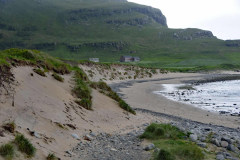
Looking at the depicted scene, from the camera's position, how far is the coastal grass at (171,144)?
920 cm

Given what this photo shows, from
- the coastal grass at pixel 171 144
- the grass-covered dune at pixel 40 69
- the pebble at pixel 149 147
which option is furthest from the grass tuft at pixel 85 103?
the pebble at pixel 149 147

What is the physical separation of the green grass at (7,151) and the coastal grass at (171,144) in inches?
180

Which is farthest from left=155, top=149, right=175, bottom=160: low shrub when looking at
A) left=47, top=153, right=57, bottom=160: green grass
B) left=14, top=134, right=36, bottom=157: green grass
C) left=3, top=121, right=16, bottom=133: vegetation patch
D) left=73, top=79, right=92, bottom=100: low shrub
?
left=73, top=79, right=92, bottom=100: low shrub

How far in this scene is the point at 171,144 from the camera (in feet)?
36.3

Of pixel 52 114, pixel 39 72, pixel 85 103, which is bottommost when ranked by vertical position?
pixel 85 103

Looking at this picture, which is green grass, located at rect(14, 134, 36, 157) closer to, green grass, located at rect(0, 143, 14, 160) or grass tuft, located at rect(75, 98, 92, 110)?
green grass, located at rect(0, 143, 14, 160)

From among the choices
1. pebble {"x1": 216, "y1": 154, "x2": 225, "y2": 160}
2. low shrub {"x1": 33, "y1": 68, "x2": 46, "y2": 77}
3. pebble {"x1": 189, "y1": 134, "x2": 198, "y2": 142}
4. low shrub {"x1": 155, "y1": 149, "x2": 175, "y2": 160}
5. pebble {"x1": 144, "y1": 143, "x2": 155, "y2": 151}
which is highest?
low shrub {"x1": 33, "y1": 68, "x2": 46, "y2": 77}

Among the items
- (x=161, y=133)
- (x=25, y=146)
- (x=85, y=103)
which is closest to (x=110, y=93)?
(x=85, y=103)

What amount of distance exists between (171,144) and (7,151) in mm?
6374

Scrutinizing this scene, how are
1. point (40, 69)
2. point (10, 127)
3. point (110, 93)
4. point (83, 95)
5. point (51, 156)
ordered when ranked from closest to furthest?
point (51, 156) → point (10, 127) → point (83, 95) → point (40, 69) → point (110, 93)

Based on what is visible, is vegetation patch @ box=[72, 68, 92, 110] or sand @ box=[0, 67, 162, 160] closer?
sand @ box=[0, 67, 162, 160]

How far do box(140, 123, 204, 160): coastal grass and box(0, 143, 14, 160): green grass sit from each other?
4582 millimetres

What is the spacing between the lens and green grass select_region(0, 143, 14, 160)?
7.55 m

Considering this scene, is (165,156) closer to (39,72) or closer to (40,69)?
(39,72)
